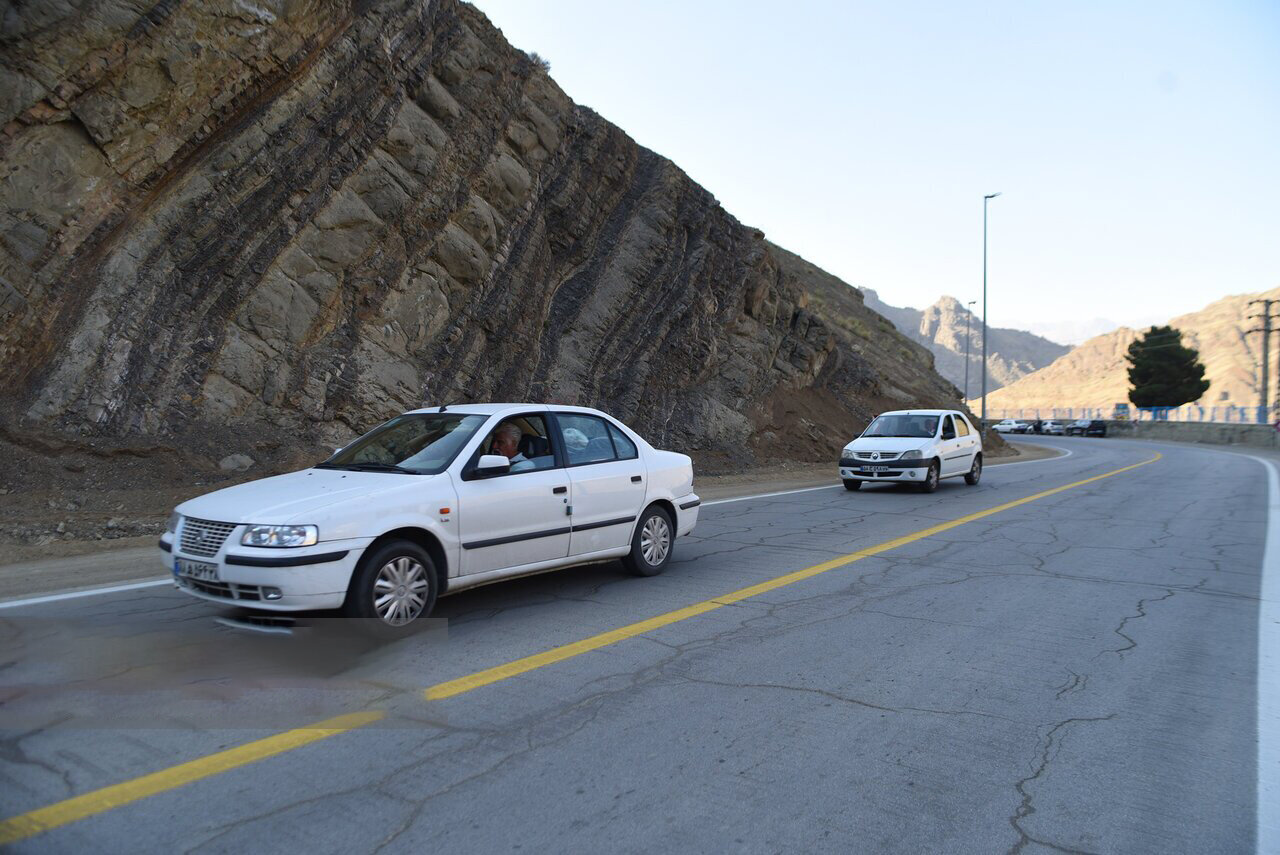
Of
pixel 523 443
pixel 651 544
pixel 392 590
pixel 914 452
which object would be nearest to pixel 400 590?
pixel 392 590

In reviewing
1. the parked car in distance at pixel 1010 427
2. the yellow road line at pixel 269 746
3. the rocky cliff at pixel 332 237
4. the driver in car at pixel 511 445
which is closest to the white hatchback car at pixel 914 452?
the rocky cliff at pixel 332 237

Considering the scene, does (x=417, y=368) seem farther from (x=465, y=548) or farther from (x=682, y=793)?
(x=682, y=793)

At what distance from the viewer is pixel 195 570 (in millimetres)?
5527

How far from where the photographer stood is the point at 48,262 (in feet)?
42.0

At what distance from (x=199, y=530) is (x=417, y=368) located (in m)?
12.1

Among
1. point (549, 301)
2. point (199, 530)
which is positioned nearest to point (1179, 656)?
point (199, 530)

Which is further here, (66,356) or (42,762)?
(66,356)

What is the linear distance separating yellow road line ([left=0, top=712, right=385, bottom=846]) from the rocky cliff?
405 inches

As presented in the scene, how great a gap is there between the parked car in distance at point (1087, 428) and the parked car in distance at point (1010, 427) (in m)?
3.32

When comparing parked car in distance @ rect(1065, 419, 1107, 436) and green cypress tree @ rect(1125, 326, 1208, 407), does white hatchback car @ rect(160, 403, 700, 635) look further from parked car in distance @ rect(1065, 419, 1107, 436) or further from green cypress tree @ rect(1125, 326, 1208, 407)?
green cypress tree @ rect(1125, 326, 1208, 407)

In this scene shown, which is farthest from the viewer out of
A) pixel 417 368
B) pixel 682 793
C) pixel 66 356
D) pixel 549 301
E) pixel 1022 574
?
pixel 549 301

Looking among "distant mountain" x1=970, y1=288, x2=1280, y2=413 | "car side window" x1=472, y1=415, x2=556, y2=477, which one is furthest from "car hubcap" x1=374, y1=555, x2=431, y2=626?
"distant mountain" x1=970, y1=288, x2=1280, y2=413

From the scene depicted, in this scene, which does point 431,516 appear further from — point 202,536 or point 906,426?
point 906,426

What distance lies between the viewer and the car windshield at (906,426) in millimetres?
17359
